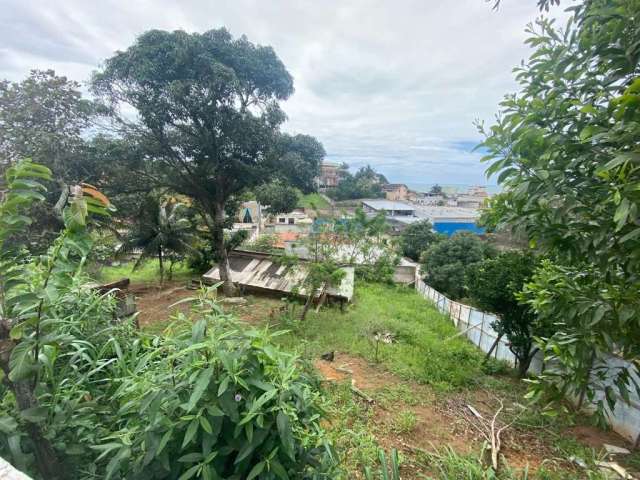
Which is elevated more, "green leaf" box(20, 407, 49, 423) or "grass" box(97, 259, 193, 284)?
"green leaf" box(20, 407, 49, 423)

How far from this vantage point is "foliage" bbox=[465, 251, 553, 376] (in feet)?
17.0

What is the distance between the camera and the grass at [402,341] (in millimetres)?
5199

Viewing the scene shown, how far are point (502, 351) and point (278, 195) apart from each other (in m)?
7.10

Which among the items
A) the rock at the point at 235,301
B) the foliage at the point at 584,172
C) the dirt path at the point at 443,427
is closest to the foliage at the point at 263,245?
the rock at the point at 235,301

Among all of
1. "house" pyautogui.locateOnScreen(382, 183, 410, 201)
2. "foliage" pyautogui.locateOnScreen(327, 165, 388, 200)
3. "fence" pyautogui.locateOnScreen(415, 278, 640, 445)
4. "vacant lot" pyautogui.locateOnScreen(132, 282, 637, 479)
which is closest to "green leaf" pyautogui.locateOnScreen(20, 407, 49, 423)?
"vacant lot" pyautogui.locateOnScreen(132, 282, 637, 479)

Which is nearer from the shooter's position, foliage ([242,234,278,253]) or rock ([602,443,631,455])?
rock ([602,443,631,455])

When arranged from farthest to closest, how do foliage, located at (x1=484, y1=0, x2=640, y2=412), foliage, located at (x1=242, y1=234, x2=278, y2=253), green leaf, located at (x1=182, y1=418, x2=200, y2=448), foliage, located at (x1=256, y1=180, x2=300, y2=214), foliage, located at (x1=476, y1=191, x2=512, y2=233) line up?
foliage, located at (x1=242, y1=234, x2=278, y2=253)
foliage, located at (x1=256, y1=180, x2=300, y2=214)
foliage, located at (x1=476, y1=191, x2=512, y2=233)
foliage, located at (x1=484, y1=0, x2=640, y2=412)
green leaf, located at (x1=182, y1=418, x2=200, y2=448)

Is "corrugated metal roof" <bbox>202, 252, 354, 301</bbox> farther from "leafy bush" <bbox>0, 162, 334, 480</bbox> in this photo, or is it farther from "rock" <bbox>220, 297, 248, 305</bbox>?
"leafy bush" <bbox>0, 162, 334, 480</bbox>

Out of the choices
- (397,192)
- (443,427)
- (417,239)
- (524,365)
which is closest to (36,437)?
(443,427)

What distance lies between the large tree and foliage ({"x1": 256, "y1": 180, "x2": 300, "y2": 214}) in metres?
0.37

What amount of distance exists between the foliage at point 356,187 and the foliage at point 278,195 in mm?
33451

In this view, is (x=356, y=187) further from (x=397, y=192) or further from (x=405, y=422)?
(x=405, y=422)

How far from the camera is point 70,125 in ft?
24.0

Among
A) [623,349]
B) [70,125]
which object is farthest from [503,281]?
[70,125]
